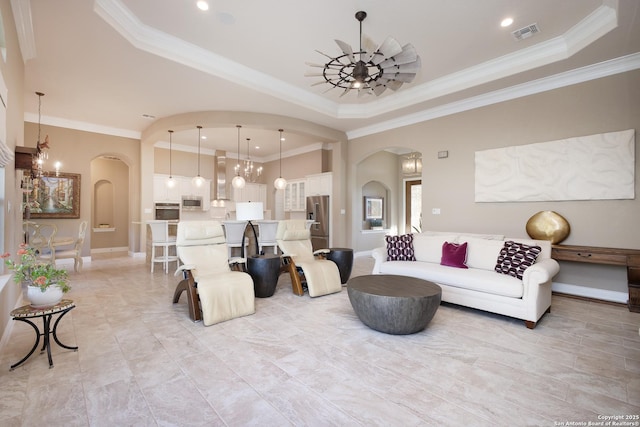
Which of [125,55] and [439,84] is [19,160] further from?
[439,84]

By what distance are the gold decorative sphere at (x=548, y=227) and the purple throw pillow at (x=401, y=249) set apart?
184cm

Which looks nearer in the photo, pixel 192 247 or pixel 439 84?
pixel 192 247

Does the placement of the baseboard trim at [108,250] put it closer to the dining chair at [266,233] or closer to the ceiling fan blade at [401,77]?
the dining chair at [266,233]

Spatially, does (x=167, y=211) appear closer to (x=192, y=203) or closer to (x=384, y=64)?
(x=192, y=203)

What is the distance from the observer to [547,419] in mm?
1689

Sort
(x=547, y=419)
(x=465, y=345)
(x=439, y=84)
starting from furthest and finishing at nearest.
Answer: (x=439, y=84) < (x=465, y=345) < (x=547, y=419)

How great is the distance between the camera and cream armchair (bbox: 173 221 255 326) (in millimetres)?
3098

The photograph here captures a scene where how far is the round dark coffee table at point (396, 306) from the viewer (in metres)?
2.70

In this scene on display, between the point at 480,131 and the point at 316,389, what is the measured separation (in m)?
4.98

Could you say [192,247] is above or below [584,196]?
below

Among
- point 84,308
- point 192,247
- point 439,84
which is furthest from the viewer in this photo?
point 439,84

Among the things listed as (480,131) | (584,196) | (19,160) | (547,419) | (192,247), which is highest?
(480,131)

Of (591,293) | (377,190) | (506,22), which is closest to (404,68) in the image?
(506,22)

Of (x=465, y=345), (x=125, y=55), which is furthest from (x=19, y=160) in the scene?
(x=465, y=345)
